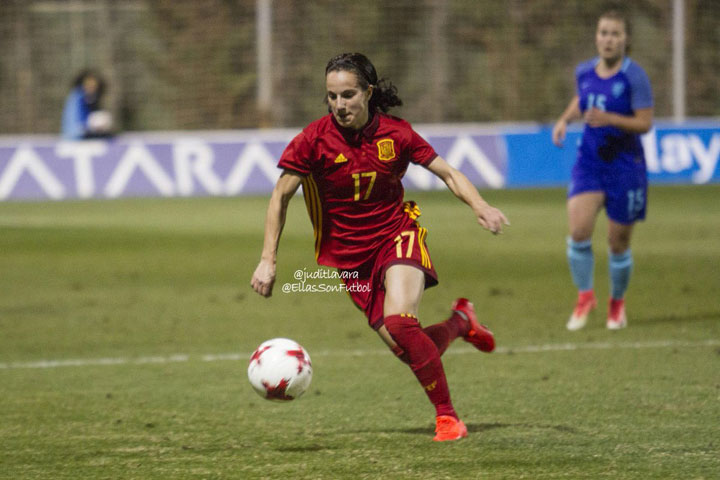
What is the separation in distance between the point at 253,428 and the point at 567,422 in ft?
4.74

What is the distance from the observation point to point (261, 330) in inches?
348

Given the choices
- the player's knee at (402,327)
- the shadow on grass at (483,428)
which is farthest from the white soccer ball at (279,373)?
the shadow on grass at (483,428)

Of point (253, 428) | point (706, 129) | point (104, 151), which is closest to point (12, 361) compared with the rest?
point (253, 428)

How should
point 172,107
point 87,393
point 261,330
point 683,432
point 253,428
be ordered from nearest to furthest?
point 683,432 → point 253,428 → point 87,393 → point 261,330 → point 172,107

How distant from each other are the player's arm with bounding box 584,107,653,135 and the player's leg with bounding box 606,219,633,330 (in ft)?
2.48

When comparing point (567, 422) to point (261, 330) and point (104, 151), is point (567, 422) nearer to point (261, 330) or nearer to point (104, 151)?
point (261, 330)

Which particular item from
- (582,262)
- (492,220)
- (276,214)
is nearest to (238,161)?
(582,262)

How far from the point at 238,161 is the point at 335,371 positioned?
12.3 m

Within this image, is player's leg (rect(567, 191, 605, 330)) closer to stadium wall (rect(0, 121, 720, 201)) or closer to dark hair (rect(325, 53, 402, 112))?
dark hair (rect(325, 53, 402, 112))

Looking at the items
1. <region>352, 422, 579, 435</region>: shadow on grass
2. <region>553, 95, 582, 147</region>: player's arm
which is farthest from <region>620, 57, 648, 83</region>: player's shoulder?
<region>352, 422, 579, 435</region>: shadow on grass

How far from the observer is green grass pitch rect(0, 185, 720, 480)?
197 inches

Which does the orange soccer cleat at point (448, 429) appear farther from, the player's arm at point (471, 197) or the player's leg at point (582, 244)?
the player's leg at point (582, 244)

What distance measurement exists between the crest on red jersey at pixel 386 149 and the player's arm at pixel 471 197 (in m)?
0.18

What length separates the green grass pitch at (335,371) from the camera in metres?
5.00
